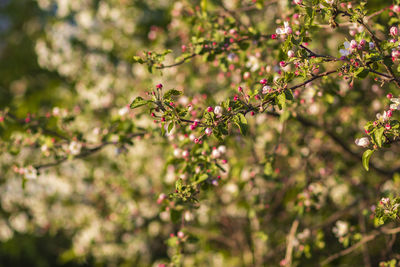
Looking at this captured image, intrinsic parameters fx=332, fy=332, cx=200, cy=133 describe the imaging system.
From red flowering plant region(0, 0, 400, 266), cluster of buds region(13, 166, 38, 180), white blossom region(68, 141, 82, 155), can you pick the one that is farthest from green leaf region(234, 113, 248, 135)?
cluster of buds region(13, 166, 38, 180)

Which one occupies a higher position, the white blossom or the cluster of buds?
the white blossom

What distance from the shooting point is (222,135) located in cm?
189

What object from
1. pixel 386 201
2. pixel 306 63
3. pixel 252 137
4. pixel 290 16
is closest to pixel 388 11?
pixel 290 16

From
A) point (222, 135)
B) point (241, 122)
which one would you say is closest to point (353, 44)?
point (241, 122)

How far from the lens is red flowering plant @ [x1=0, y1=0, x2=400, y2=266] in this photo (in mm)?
1654

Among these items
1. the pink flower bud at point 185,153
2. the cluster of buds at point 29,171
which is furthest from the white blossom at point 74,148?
the pink flower bud at point 185,153

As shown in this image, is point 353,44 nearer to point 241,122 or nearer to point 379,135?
point 379,135

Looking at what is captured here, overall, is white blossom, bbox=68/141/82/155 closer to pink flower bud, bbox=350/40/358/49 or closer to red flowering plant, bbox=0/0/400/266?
red flowering plant, bbox=0/0/400/266

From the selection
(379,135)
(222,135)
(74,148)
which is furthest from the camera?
(74,148)

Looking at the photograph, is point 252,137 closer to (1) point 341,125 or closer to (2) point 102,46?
(1) point 341,125

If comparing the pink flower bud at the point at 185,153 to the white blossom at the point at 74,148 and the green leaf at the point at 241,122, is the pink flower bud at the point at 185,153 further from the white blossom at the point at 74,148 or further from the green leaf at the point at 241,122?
the white blossom at the point at 74,148

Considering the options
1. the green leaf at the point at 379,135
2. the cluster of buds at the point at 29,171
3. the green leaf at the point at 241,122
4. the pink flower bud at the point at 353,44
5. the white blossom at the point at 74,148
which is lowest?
the green leaf at the point at 379,135

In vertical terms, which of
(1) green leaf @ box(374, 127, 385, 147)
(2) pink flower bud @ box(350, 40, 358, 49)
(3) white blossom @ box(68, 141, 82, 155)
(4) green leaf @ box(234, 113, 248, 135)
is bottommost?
(1) green leaf @ box(374, 127, 385, 147)

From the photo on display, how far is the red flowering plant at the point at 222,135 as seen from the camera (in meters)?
1.65
